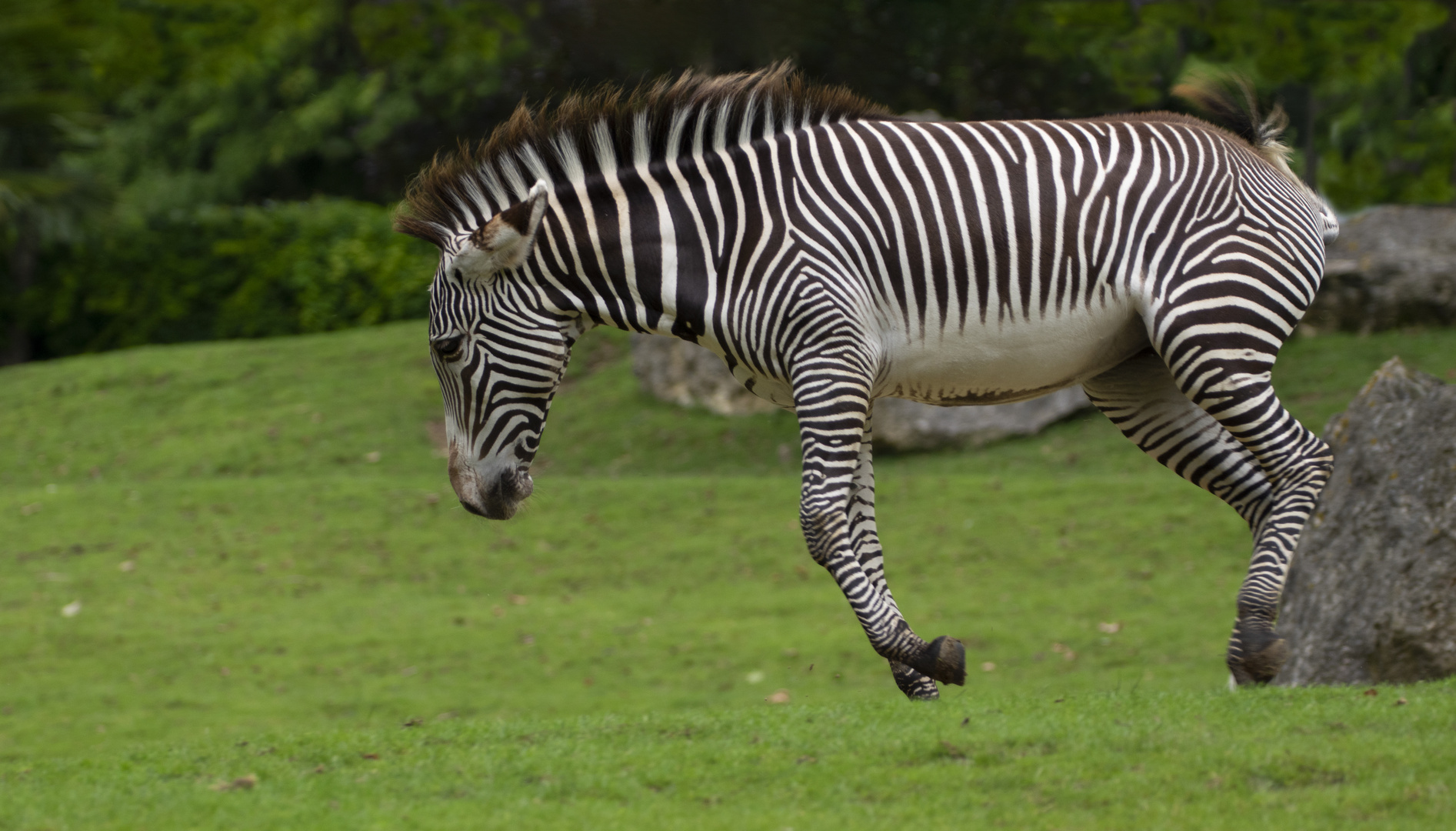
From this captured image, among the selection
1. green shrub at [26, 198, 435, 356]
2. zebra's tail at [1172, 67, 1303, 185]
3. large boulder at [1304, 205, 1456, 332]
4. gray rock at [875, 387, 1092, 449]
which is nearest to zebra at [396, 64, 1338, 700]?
zebra's tail at [1172, 67, 1303, 185]

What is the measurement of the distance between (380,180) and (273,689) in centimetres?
2084

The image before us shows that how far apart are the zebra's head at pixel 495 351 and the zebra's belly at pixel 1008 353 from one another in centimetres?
134

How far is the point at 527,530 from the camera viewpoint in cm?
1381

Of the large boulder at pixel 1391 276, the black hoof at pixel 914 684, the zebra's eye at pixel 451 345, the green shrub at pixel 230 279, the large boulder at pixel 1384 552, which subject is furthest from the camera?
the green shrub at pixel 230 279

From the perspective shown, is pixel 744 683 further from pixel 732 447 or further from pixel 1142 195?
pixel 732 447

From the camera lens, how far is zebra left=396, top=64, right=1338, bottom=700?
4.82 m

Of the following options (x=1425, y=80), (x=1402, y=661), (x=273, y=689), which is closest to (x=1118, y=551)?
(x=1402, y=661)

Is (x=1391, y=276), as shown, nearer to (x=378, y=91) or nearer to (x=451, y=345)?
(x=451, y=345)

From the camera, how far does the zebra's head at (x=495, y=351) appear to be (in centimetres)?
493

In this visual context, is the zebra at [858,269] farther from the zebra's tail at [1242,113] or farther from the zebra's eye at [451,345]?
the zebra's tail at [1242,113]

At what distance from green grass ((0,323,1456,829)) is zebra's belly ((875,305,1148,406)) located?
1.30 meters

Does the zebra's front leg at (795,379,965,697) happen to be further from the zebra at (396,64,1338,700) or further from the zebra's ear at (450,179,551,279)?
the zebra's ear at (450,179,551,279)

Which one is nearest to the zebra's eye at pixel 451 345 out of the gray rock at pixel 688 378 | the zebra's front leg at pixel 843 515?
the zebra's front leg at pixel 843 515

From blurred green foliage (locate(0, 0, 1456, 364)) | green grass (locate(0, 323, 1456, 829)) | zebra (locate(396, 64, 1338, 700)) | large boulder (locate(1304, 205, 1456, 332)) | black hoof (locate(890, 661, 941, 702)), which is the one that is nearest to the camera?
green grass (locate(0, 323, 1456, 829))
